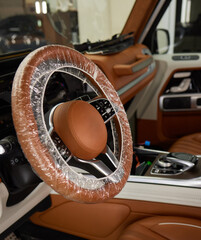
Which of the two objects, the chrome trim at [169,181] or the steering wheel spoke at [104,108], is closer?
the steering wheel spoke at [104,108]

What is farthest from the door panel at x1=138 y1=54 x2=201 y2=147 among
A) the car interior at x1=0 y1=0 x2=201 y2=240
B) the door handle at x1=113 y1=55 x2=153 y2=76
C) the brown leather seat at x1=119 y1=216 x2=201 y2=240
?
the brown leather seat at x1=119 y1=216 x2=201 y2=240

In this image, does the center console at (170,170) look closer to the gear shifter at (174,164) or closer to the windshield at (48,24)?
the gear shifter at (174,164)

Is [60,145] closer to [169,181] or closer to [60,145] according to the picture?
[60,145]

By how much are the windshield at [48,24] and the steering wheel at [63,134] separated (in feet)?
2.57

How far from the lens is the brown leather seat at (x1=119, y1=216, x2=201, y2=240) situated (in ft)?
3.41

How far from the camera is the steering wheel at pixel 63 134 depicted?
64cm

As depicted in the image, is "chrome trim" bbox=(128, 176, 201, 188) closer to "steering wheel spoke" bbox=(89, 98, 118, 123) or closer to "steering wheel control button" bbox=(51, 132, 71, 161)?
"steering wheel spoke" bbox=(89, 98, 118, 123)

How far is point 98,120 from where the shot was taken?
Result: 759 mm

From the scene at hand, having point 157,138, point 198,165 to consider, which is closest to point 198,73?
point 157,138

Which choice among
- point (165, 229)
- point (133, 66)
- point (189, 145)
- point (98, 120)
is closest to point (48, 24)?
point (133, 66)

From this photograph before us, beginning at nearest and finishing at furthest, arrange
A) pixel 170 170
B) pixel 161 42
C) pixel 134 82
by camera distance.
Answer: pixel 170 170
pixel 134 82
pixel 161 42

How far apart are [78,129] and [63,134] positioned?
36 millimetres

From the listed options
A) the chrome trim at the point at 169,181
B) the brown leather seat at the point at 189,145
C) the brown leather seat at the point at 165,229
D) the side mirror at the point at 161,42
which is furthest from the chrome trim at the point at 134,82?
the brown leather seat at the point at 165,229

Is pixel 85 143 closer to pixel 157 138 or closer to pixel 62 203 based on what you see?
pixel 62 203
